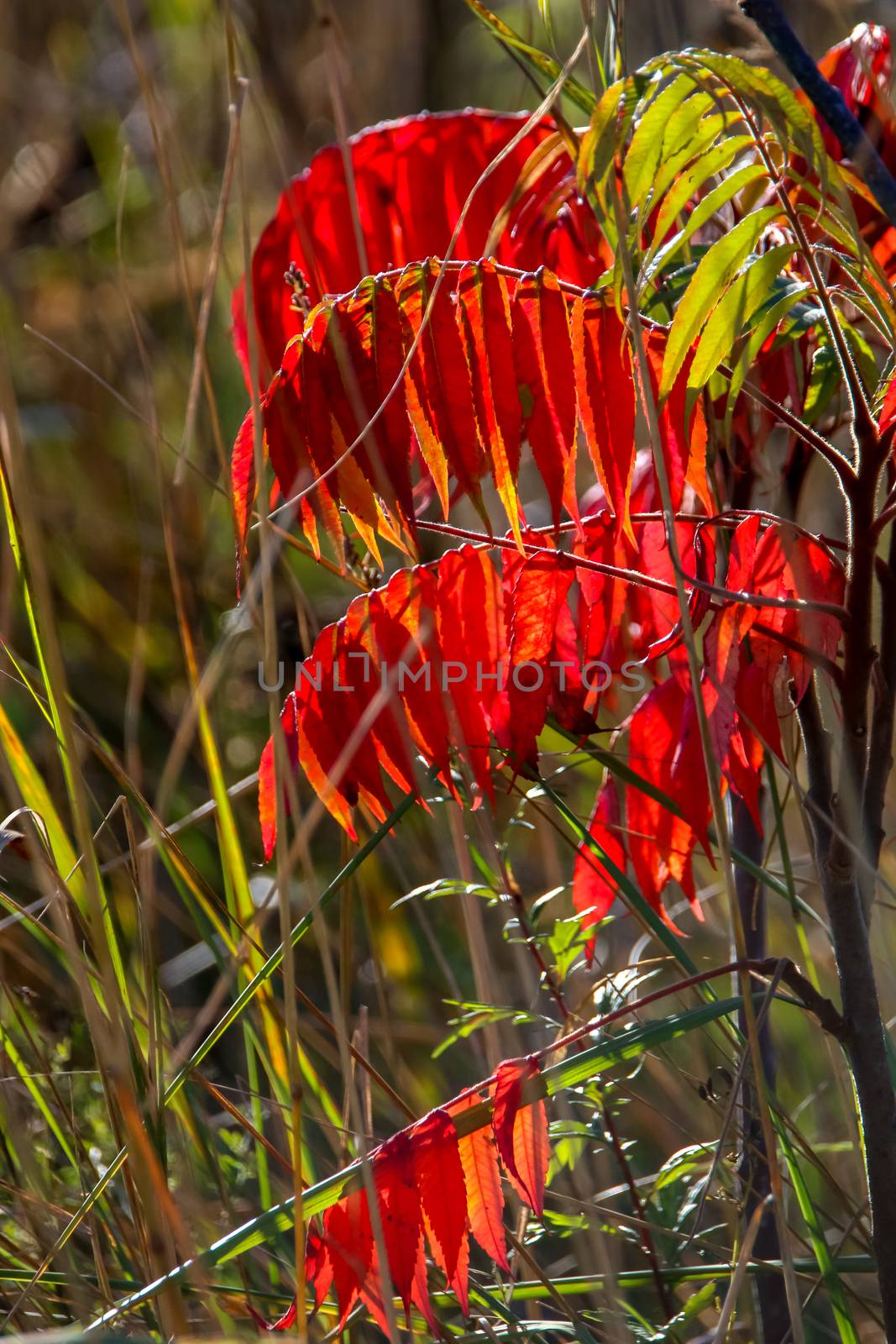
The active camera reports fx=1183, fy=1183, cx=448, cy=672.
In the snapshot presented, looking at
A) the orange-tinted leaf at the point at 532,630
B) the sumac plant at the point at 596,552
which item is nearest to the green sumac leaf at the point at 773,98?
the sumac plant at the point at 596,552

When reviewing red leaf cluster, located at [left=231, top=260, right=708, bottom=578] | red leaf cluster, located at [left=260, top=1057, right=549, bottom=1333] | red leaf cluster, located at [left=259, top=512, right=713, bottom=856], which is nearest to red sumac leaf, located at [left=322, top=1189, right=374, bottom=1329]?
red leaf cluster, located at [left=260, top=1057, right=549, bottom=1333]

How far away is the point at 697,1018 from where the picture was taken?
608mm

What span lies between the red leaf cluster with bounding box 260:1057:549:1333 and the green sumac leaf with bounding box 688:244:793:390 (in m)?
0.37

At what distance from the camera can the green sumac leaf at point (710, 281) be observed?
0.54 metres

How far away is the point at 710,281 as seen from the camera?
0.55 meters

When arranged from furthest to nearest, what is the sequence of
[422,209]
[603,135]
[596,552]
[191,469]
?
[191,469] < [422,209] < [596,552] < [603,135]

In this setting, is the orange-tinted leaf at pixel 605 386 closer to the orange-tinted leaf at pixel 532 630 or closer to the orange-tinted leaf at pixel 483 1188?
the orange-tinted leaf at pixel 532 630

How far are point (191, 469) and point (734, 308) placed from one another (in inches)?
36.2

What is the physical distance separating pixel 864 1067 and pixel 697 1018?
0.16 m

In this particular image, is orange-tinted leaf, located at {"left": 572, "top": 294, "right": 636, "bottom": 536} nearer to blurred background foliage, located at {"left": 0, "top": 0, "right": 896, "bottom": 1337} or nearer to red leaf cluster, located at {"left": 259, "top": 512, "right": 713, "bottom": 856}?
red leaf cluster, located at {"left": 259, "top": 512, "right": 713, "bottom": 856}

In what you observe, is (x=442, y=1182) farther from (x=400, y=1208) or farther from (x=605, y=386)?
(x=605, y=386)

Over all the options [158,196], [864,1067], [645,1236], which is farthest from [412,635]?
[158,196]

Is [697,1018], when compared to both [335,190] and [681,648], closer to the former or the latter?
Answer: [681,648]

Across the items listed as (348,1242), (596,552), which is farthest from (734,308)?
(348,1242)
